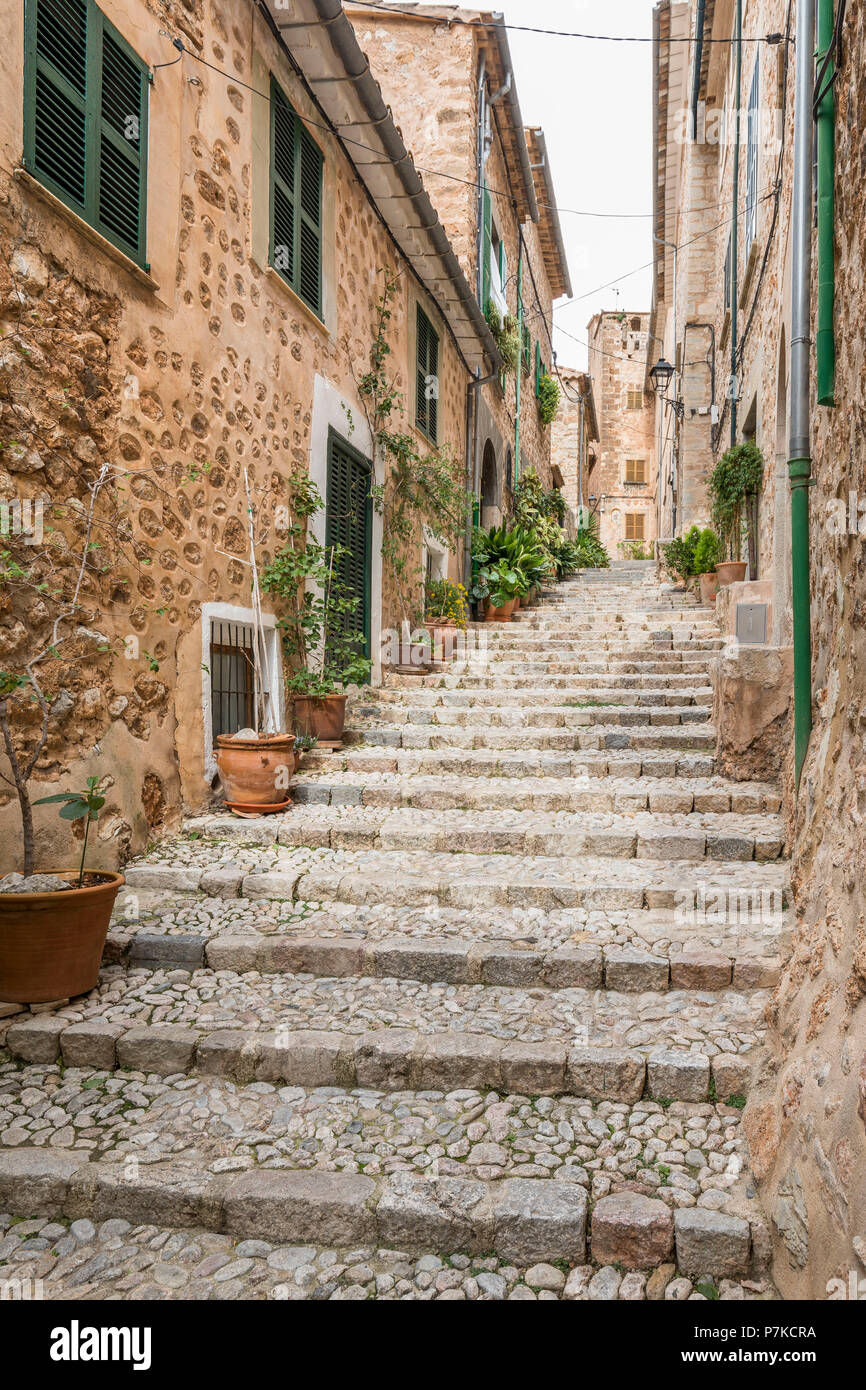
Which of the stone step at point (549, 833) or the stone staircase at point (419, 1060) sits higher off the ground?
the stone step at point (549, 833)

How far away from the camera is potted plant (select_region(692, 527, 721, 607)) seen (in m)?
10.4

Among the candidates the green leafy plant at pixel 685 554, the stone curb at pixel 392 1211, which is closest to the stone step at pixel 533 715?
the stone curb at pixel 392 1211

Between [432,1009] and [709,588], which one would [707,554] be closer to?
[709,588]

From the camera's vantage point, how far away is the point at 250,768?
4.85 metres

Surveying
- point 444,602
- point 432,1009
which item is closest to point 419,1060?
point 432,1009

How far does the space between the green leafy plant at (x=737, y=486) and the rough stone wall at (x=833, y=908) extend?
4.54 m

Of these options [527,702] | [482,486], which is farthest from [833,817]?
[482,486]

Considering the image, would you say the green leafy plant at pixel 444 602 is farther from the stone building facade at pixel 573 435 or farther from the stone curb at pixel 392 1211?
the stone building facade at pixel 573 435

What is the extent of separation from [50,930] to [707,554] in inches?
369

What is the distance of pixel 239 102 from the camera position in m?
5.07

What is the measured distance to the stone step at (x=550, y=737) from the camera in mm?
5945

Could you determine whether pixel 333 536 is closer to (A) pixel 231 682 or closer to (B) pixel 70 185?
(A) pixel 231 682

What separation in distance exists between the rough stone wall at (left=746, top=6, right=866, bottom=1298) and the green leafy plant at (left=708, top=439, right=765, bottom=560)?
4.54 meters
